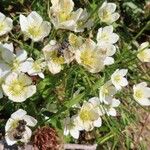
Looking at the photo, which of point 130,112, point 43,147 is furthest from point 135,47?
point 43,147

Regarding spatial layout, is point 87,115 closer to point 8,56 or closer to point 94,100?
point 94,100

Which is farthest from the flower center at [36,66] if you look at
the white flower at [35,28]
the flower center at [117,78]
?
the flower center at [117,78]

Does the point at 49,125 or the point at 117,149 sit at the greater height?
the point at 49,125

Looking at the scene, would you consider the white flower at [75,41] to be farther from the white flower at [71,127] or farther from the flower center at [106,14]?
the flower center at [106,14]

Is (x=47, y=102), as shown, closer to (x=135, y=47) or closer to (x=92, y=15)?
(x=92, y=15)

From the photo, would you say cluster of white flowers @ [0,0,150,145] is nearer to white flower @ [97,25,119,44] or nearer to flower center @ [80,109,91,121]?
flower center @ [80,109,91,121]

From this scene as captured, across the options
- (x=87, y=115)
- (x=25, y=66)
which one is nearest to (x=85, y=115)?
(x=87, y=115)

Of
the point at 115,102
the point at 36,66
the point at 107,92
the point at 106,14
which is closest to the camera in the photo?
the point at 36,66
